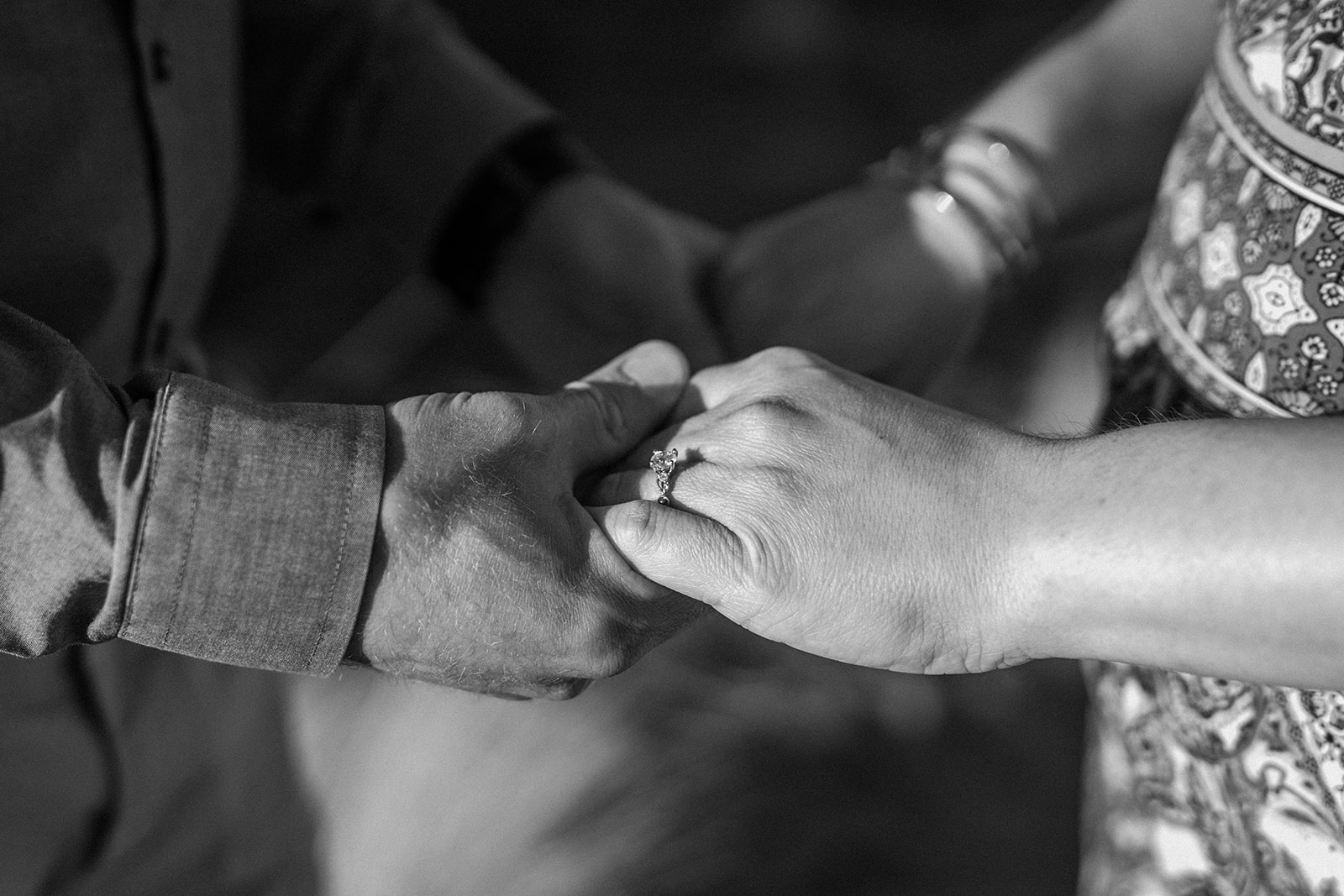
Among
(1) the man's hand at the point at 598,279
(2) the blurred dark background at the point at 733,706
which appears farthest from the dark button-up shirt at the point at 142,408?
(2) the blurred dark background at the point at 733,706

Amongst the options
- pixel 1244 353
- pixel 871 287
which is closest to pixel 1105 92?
pixel 871 287

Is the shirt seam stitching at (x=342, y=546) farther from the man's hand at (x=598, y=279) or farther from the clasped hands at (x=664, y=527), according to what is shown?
the man's hand at (x=598, y=279)

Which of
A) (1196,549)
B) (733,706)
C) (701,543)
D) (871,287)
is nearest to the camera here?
(1196,549)

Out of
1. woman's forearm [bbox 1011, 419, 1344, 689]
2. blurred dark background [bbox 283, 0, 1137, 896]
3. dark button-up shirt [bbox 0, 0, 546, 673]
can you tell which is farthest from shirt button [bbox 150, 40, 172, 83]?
blurred dark background [bbox 283, 0, 1137, 896]

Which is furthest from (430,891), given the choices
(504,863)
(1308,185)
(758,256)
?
(1308,185)

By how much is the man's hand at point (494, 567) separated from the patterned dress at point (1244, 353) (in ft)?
1.07

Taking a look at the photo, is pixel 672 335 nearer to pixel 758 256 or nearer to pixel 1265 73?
pixel 758 256

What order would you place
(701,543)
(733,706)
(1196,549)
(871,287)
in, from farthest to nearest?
1. (733,706)
2. (871,287)
3. (701,543)
4. (1196,549)

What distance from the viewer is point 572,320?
947 millimetres

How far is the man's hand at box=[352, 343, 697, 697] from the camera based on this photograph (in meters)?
0.54

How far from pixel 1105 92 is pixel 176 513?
820 mm

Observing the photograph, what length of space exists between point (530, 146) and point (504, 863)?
0.76 m

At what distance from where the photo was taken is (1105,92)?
3.02 ft

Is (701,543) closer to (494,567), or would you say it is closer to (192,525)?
(494,567)
